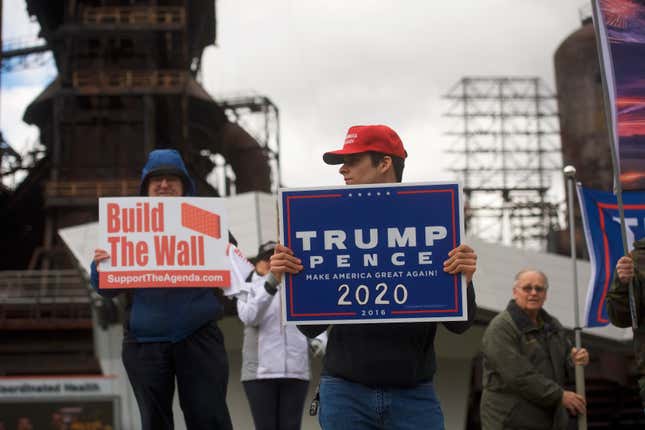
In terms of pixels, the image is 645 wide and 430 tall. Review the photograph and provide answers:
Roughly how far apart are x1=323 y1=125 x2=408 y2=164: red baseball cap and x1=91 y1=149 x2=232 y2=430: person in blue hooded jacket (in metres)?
1.49

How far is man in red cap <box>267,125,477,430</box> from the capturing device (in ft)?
11.2

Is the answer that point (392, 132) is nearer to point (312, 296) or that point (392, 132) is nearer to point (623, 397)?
point (312, 296)

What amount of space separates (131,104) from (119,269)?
28.9m

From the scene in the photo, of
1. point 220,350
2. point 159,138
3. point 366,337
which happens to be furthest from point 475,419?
point 159,138

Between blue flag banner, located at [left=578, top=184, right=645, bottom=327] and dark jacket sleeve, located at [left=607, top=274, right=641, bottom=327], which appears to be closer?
dark jacket sleeve, located at [left=607, top=274, right=641, bottom=327]

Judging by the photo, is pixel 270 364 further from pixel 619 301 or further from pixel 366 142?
pixel 366 142

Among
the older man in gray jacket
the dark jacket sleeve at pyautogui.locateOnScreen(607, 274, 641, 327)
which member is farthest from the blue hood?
the older man in gray jacket

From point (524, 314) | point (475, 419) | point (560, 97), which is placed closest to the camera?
point (524, 314)

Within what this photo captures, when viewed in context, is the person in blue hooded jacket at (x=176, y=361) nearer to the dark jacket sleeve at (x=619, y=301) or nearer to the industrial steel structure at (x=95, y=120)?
the dark jacket sleeve at (x=619, y=301)

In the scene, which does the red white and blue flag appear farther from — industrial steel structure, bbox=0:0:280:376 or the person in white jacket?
industrial steel structure, bbox=0:0:280:376

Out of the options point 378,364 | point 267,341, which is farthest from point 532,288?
point 378,364

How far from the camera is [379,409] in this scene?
11.2 feet

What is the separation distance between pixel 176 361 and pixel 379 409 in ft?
5.35

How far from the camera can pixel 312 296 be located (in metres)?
3.59
